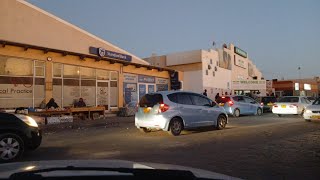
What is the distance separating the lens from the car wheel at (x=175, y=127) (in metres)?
13.9

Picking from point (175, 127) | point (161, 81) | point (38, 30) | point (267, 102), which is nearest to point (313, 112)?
point (175, 127)

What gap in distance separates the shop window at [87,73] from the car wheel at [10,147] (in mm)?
15707

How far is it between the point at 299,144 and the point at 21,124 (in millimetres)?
8084

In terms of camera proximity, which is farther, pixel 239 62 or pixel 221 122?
pixel 239 62

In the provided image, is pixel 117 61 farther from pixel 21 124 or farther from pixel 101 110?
pixel 21 124

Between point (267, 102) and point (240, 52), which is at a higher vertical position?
point (240, 52)

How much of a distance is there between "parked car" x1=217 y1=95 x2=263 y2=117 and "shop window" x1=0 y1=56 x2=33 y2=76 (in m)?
12.9

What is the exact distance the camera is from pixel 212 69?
41.9 meters

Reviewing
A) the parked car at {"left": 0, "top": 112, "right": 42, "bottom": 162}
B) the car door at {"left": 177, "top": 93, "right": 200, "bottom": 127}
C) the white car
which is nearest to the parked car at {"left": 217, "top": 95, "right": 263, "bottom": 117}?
the white car

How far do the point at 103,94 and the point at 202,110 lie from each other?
1240 cm

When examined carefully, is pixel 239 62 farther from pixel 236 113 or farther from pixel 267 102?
pixel 236 113

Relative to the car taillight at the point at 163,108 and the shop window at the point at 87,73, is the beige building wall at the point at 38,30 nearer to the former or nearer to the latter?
the shop window at the point at 87,73

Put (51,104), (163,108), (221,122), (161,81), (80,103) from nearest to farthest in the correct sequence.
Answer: (163,108) < (221,122) < (51,104) < (80,103) < (161,81)

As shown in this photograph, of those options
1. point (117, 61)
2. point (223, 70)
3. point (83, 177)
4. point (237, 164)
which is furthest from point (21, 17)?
point (223, 70)
